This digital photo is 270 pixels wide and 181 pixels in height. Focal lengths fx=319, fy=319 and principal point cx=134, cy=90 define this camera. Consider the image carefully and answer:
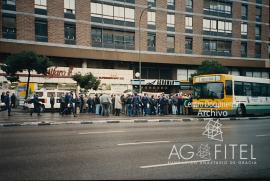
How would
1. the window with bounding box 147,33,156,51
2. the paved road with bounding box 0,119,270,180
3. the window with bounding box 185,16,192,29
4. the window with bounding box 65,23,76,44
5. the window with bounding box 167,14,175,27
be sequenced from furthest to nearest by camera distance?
the window with bounding box 185,16,192,29 → the window with bounding box 167,14,175,27 → the window with bounding box 147,33,156,51 → the window with bounding box 65,23,76,44 → the paved road with bounding box 0,119,270,180

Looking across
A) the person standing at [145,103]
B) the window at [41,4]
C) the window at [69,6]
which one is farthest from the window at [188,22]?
the person standing at [145,103]

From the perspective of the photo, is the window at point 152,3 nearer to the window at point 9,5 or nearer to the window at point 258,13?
the window at point 9,5

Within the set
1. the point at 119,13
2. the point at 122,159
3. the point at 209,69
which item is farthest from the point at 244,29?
the point at 122,159

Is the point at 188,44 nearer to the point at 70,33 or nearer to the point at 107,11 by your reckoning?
the point at 107,11

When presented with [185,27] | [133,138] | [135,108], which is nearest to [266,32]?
[185,27]

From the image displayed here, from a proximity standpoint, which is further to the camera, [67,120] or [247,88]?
[247,88]

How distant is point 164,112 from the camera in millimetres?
26234

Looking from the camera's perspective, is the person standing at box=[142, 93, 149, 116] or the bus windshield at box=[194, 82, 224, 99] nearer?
the bus windshield at box=[194, 82, 224, 99]

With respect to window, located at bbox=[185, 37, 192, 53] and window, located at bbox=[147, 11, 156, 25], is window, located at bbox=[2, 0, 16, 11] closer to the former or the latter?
window, located at bbox=[147, 11, 156, 25]

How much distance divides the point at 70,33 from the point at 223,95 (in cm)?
2257

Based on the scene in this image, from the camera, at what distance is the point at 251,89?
23922 millimetres

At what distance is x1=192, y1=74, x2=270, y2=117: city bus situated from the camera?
70.1 feet

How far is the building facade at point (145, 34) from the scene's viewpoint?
116ft

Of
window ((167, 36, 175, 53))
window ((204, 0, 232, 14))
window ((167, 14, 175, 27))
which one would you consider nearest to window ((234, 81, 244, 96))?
window ((167, 36, 175, 53))
